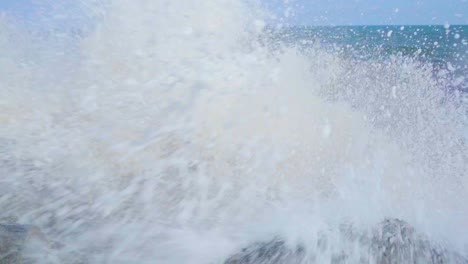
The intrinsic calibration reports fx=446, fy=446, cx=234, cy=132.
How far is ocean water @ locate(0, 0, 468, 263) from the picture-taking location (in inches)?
99.1

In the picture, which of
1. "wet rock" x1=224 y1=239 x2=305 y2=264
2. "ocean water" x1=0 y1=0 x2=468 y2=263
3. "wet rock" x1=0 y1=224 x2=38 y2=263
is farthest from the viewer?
"ocean water" x1=0 y1=0 x2=468 y2=263

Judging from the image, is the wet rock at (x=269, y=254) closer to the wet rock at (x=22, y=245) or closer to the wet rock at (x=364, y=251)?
the wet rock at (x=364, y=251)

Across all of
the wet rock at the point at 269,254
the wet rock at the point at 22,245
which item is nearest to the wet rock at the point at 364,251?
the wet rock at the point at 269,254

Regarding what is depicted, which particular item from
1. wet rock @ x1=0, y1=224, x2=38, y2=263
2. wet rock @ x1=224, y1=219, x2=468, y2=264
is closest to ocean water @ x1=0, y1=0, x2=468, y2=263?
wet rock @ x1=224, y1=219, x2=468, y2=264

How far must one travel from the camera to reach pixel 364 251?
2.10m

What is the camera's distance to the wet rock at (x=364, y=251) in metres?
2.03

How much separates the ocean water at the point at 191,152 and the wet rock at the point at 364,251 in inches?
0.8

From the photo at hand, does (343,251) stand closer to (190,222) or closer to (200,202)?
(190,222)

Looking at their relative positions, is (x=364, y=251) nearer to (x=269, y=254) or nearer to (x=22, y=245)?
(x=269, y=254)

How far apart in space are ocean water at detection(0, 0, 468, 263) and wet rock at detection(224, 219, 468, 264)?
0.8 inches

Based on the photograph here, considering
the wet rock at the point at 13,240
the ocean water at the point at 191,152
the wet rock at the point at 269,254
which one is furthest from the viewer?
the ocean water at the point at 191,152

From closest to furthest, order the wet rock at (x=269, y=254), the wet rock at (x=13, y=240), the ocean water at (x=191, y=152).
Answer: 1. the wet rock at (x=13, y=240)
2. the wet rock at (x=269, y=254)
3. the ocean water at (x=191, y=152)

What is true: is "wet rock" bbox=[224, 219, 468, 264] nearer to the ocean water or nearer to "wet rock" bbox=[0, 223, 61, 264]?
the ocean water

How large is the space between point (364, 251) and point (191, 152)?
2047 millimetres
